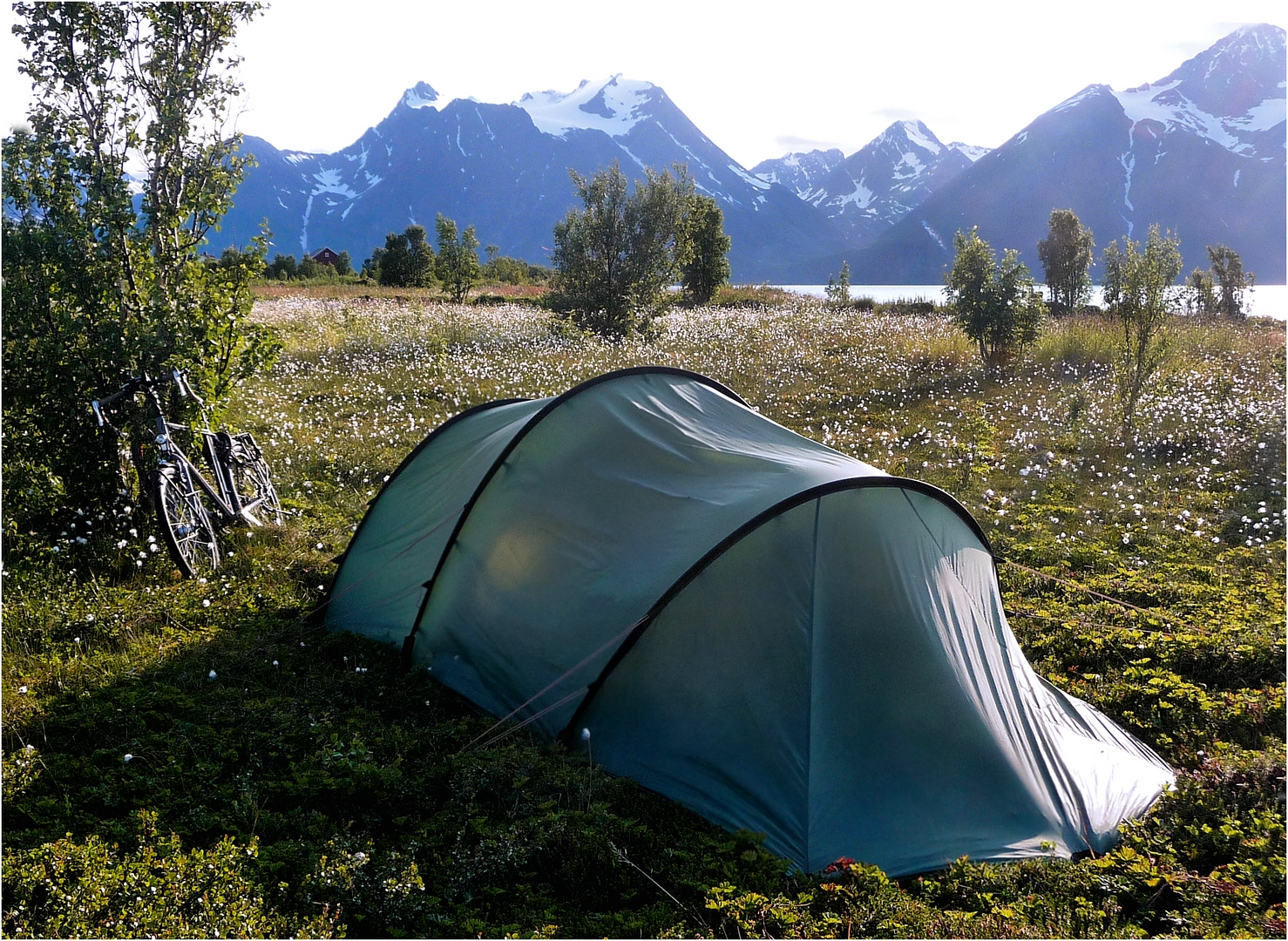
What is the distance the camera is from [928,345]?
19078mm

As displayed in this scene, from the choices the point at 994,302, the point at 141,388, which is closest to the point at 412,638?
the point at 141,388

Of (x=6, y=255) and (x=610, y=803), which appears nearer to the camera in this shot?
(x=610, y=803)

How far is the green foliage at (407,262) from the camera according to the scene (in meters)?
48.4

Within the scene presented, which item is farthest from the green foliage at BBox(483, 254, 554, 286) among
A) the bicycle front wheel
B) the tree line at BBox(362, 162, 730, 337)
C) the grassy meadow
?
the bicycle front wheel

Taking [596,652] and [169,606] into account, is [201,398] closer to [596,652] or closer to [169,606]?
Answer: [169,606]

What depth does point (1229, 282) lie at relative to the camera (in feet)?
95.4

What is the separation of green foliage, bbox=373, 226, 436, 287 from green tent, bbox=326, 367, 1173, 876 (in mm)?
45499

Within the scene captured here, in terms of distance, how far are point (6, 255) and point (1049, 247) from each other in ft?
138

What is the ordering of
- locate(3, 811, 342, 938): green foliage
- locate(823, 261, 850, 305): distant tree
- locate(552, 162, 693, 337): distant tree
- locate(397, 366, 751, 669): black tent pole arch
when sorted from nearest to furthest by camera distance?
locate(3, 811, 342, 938): green foliage, locate(397, 366, 751, 669): black tent pole arch, locate(552, 162, 693, 337): distant tree, locate(823, 261, 850, 305): distant tree

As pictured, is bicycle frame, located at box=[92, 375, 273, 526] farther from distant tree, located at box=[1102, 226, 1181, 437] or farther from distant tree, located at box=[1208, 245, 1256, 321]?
distant tree, located at box=[1208, 245, 1256, 321]

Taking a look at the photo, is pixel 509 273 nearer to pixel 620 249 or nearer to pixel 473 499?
pixel 620 249

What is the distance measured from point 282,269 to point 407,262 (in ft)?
29.3

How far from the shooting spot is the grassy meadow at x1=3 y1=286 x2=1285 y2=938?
3.18 m

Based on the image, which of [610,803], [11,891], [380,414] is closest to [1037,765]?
[610,803]
